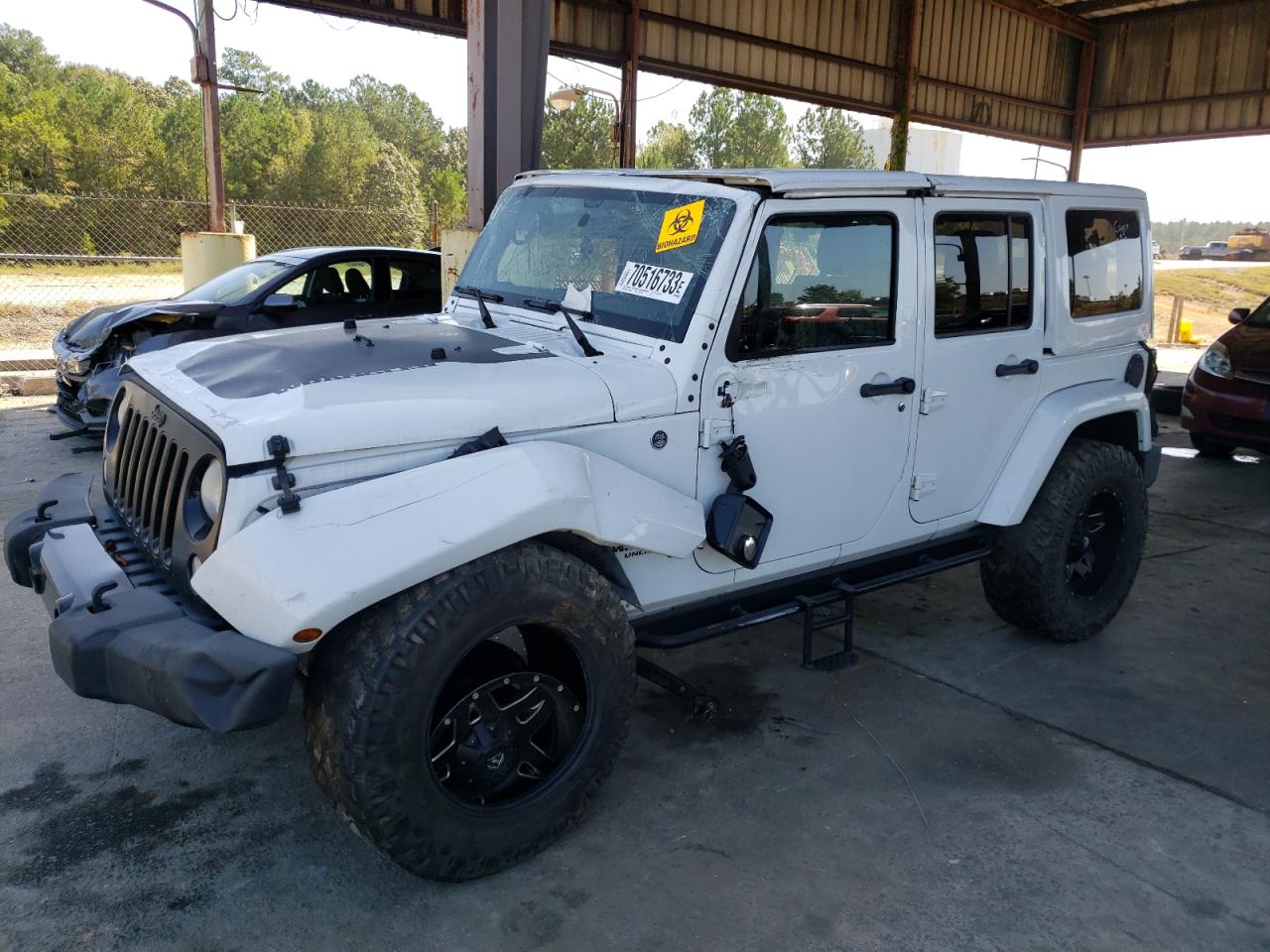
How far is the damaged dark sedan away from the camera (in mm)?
7488

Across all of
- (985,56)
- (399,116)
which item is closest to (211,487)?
(985,56)

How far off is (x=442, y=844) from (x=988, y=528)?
2.76 m

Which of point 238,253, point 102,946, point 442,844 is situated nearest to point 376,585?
point 442,844

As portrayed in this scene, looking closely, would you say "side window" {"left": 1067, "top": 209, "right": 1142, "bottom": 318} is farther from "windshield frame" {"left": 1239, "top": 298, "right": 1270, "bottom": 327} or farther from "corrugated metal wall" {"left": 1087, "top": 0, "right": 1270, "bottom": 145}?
"corrugated metal wall" {"left": 1087, "top": 0, "right": 1270, "bottom": 145}

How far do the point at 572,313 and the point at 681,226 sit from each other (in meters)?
0.50

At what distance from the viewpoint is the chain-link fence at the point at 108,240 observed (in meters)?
14.3

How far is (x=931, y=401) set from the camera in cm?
381

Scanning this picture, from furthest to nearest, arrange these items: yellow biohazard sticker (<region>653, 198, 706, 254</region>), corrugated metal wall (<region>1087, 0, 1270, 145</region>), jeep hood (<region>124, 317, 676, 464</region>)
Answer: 1. corrugated metal wall (<region>1087, 0, 1270, 145</region>)
2. yellow biohazard sticker (<region>653, 198, 706, 254</region>)
3. jeep hood (<region>124, 317, 676, 464</region>)

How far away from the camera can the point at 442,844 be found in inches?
105

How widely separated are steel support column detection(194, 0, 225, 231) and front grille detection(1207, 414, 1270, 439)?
10.4 metres

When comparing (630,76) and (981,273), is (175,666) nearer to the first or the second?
(981,273)

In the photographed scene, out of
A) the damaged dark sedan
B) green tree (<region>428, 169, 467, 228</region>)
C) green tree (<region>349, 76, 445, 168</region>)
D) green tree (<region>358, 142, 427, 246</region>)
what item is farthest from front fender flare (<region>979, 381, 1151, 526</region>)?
green tree (<region>349, 76, 445, 168</region>)

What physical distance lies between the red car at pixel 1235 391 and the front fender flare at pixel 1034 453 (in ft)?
13.6

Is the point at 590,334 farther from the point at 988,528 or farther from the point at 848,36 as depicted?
the point at 848,36
